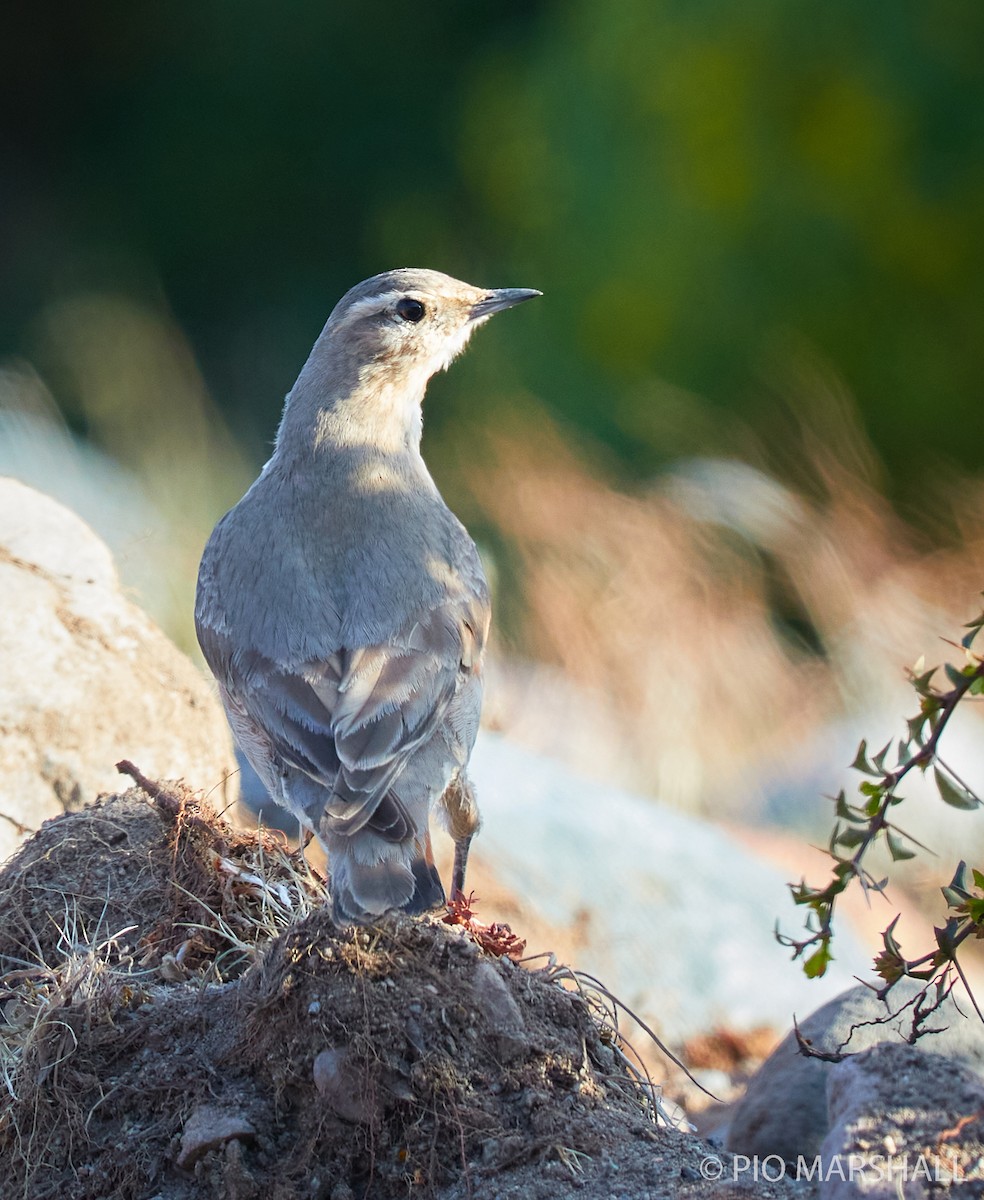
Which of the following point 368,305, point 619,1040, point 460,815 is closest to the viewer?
point 619,1040

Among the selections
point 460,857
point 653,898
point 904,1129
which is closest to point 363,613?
point 460,857

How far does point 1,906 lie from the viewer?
172 inches

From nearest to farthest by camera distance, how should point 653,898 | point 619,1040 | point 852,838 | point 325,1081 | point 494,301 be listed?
point 852,838 → point 325,1081 → point 619,1040 → point 494,301 → point 653,898

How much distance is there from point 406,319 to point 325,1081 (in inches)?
105

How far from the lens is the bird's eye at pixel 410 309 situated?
204 inches

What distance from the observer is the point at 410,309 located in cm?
519

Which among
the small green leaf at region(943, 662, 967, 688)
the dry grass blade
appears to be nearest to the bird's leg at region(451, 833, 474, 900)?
the dry grass blade

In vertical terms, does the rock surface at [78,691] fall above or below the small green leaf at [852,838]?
above

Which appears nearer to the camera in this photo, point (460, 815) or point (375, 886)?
point (375, 886)

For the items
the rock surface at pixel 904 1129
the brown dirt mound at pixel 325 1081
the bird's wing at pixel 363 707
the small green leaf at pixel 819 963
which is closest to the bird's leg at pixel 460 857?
the bird's wing at pixel 363 707

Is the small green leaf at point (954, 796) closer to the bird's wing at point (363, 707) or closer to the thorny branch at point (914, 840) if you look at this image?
the thorny branch at point (914, 840)

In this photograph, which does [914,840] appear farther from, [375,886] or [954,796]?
[375,886]

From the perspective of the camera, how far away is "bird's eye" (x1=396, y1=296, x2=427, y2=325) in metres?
5.17

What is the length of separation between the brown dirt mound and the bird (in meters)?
0.22
